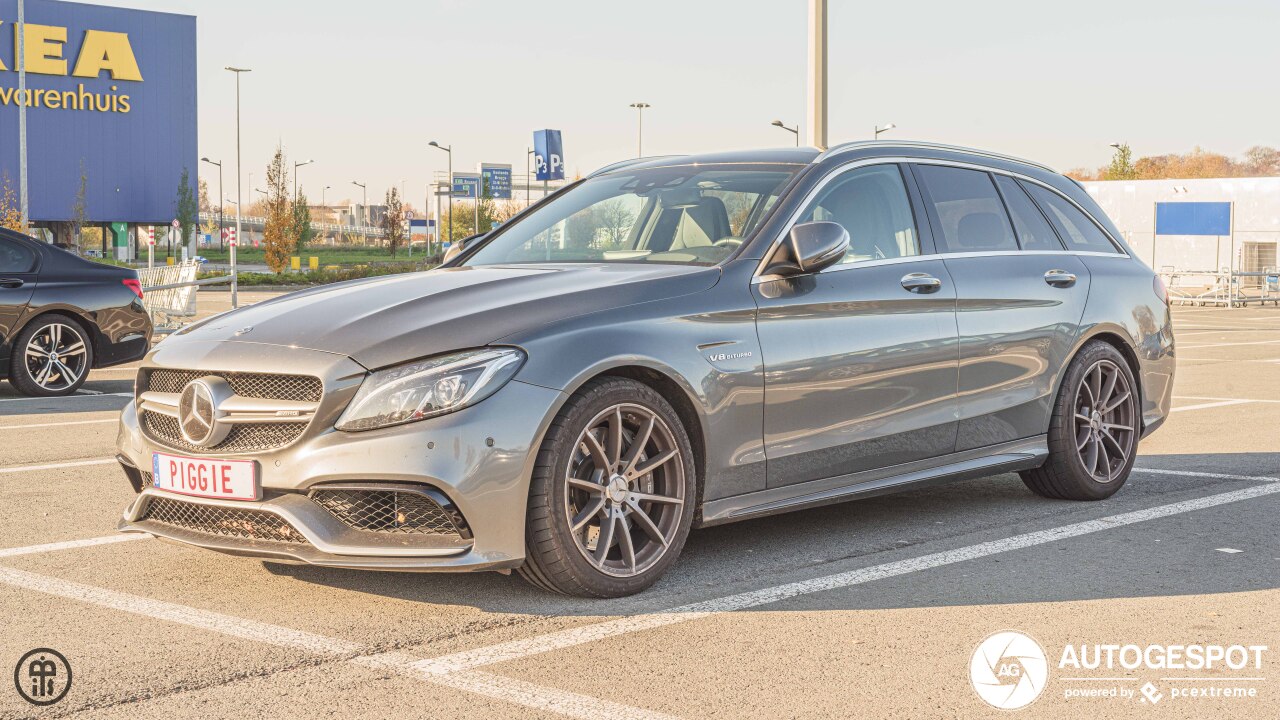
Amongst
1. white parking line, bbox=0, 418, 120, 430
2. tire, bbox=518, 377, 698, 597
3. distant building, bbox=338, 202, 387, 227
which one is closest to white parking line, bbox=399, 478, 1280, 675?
tire, bbox=518, 377, 698, 597

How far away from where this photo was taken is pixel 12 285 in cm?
1120

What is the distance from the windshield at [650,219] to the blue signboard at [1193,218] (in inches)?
1479

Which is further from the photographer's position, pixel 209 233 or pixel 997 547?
pixel 209 233

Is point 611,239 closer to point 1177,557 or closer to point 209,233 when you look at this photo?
point 1177,557

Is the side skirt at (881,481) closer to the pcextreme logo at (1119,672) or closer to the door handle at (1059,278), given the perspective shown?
the door handle at (1059,278)

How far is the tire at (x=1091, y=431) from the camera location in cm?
633

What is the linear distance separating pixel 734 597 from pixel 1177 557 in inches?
74.3

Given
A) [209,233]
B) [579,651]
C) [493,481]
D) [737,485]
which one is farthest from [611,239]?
[209,233]

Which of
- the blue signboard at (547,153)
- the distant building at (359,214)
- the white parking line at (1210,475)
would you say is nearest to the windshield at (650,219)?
the white parking line at (1210,475)

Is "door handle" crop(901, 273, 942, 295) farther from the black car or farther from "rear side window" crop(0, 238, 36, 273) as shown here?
"rear side window" crop(0, 238, 36, 273)

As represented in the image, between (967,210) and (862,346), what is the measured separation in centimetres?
130

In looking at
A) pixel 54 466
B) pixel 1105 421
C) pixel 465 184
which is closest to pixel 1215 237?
pixel 1105 421

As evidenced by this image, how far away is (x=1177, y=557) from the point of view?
17.2ft

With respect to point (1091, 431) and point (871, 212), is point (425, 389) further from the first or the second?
point (1091, 431)
